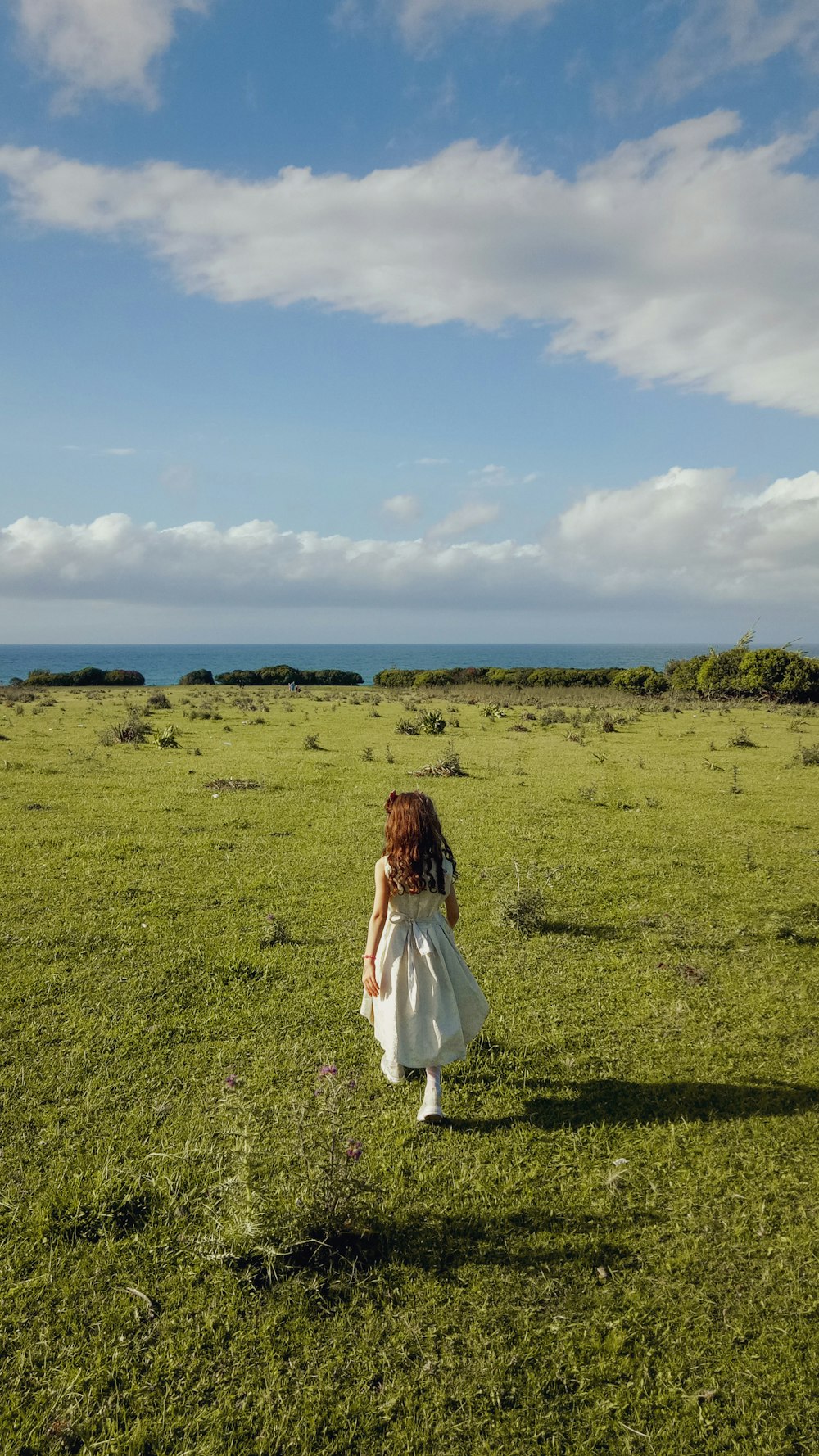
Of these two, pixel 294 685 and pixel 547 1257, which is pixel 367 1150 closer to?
pixel 547 1257

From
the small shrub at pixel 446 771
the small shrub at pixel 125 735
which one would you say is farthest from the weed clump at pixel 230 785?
the small shrub at pixel 125 735

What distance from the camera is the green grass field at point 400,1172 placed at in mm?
3646

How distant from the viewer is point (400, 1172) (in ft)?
17.0

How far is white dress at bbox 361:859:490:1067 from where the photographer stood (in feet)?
18.1

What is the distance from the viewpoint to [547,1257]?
14.7ft

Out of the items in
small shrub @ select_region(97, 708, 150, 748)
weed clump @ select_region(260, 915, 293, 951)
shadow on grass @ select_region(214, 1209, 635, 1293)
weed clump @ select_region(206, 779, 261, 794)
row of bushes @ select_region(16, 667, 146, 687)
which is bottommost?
shadow on grass @ select_region(214, 1209, 635, 1293)

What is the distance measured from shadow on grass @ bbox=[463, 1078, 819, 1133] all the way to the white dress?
787 mm

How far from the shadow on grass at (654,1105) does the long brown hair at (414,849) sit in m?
2.00

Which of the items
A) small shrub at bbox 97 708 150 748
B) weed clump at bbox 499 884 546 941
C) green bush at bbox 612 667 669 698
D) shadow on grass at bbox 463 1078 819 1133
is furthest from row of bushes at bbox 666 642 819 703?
shadow on grass at bbox 463 1078 819 1133

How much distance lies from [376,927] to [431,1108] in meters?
1.51

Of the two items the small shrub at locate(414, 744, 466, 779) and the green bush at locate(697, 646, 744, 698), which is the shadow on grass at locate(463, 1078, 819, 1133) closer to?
the small shrub at locate(414, 744, 466, 779)

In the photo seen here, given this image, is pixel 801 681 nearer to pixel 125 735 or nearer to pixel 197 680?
pixel 125 735

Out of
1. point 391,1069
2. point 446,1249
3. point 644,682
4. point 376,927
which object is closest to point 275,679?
point 644,682

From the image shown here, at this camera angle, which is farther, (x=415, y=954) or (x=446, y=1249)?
(x=415, y=954)
